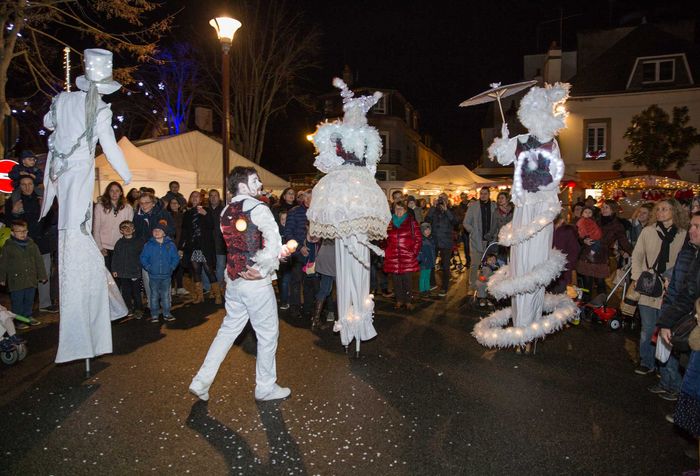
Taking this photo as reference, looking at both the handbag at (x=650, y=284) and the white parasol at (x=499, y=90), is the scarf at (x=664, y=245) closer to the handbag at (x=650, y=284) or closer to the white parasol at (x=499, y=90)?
the handbag at (x=650, y=284)

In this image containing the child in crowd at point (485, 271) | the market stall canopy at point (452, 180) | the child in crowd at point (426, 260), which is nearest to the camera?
the child in crowd at point (485, 271)

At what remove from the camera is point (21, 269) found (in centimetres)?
748

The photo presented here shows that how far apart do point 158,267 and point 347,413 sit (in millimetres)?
4750

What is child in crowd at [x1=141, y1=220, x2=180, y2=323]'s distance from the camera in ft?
26.2

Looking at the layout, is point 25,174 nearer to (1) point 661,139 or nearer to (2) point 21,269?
(2) point 21,269

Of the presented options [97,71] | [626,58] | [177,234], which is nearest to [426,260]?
[177,234]

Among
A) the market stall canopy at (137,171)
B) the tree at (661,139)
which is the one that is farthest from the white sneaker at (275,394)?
the tree at (661,139)

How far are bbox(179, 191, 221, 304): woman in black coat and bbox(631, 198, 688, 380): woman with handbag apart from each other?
698 centimetres

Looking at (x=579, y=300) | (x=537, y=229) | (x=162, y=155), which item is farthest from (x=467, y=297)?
(x=162, y=155)

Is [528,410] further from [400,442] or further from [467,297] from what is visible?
[467,297]

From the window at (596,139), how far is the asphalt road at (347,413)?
23.2 m

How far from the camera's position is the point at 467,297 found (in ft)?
33.6

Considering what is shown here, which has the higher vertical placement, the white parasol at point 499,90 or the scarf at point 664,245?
the white parasol at point 499,90

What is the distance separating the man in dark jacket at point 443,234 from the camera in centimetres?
1042
